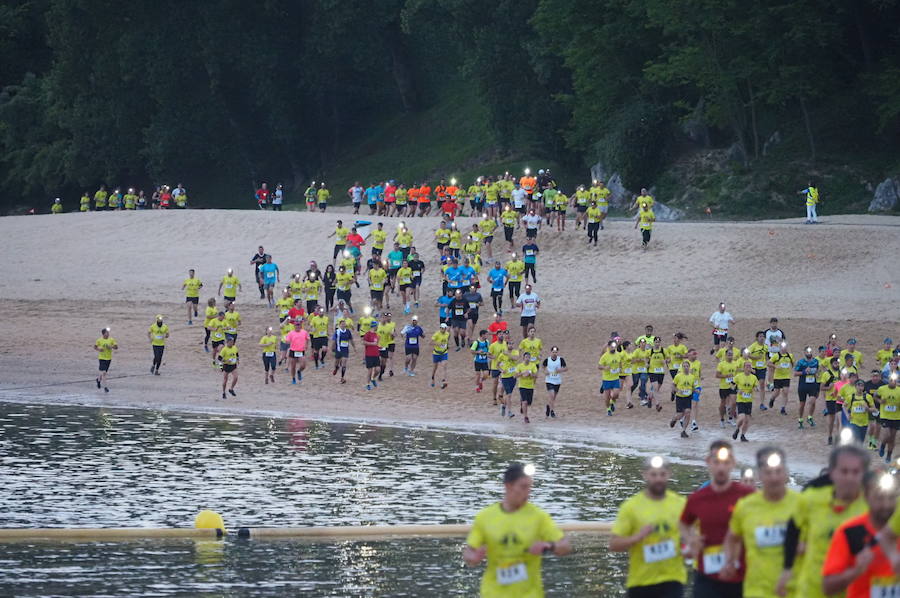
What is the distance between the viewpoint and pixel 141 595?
51.7 ft

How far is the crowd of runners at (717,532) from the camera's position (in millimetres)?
9016

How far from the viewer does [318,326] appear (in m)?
34.4

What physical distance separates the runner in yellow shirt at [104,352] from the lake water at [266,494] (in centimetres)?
161

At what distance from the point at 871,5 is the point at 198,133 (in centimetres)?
3528

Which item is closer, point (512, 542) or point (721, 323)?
point (512, 542)

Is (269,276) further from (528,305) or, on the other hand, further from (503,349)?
(503,349)

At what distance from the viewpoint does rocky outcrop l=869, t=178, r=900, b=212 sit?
2008 inches

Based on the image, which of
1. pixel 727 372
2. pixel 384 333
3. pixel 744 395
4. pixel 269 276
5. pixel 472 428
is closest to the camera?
pixel 744 395

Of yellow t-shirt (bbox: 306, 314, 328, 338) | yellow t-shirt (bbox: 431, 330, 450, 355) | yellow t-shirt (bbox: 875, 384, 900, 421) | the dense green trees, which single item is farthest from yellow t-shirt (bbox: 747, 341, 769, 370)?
the dense green trees

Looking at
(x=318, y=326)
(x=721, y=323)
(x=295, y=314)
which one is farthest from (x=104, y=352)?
(x=721, y=323)

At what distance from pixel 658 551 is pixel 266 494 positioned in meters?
12.6

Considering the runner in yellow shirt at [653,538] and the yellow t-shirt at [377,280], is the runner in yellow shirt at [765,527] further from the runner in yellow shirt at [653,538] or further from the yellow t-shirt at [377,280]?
the yellow t-shirt at [377,280]

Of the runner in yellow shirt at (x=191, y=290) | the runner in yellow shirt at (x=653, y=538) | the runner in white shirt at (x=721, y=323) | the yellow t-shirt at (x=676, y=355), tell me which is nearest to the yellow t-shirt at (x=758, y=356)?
the yellow t-shirt at (x=676, y=355)

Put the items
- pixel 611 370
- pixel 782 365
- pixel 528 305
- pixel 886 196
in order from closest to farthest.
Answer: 1. pixel 782 365
2. pixel 611 370
3. pixel 528 305
4. pixel 886 196
